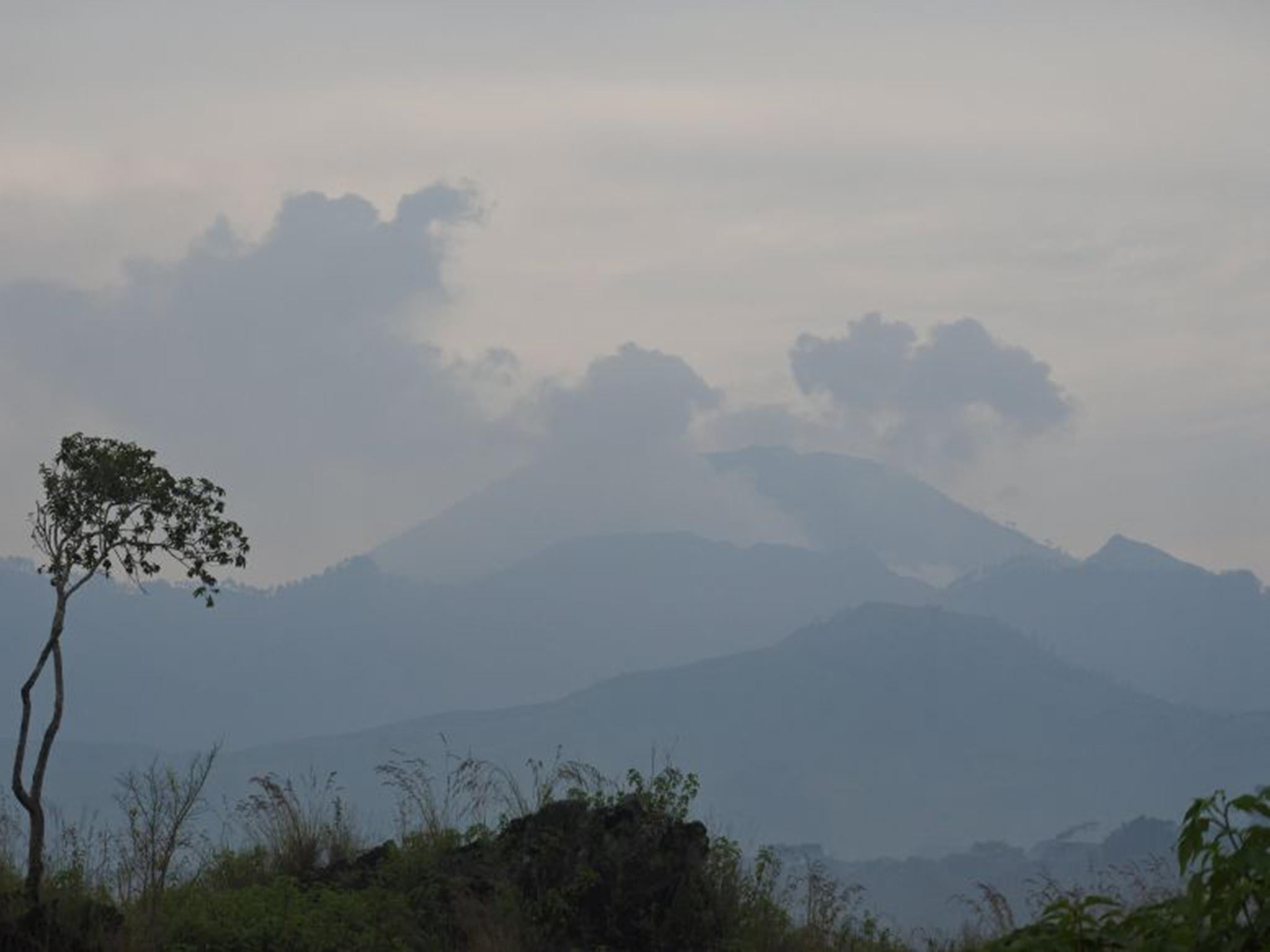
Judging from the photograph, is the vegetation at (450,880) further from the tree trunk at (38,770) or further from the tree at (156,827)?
the tree trunk at (38,770)

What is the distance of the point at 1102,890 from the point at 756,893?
134 inches

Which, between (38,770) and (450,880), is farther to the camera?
(450,880)

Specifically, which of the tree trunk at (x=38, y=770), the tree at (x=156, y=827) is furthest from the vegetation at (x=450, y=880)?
the tree trunk at (x=38, y=770)

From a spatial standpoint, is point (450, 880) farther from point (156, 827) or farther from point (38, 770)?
point (38, 770)

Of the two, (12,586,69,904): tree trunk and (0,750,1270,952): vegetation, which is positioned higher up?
(12,586,69,904): tree trunk

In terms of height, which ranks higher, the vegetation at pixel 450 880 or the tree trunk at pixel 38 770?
the tree trunk at pixel 38 770

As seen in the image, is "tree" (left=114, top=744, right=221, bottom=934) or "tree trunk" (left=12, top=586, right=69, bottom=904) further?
"tree" (left=114, top=744, right=221, bottom=934)

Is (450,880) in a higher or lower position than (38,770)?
lower

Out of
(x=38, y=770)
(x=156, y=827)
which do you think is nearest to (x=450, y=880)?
(x=156, y=827)

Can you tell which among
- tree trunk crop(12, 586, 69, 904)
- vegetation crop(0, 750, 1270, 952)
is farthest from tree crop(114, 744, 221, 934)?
tree trunk crop(12, 586, 69, 904)

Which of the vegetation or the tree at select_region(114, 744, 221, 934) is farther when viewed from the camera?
the tree at select_region(114, 744, 221, 934)

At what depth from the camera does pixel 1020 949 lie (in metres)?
5.48

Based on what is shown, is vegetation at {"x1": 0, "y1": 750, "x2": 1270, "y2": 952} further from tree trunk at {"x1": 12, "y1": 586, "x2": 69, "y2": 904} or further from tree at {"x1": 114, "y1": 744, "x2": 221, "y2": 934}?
tree trunk at {"x1": 12, "y1": 586, "x2": 69, "y2": 904}

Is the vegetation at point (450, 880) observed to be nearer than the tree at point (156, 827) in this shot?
Yes
